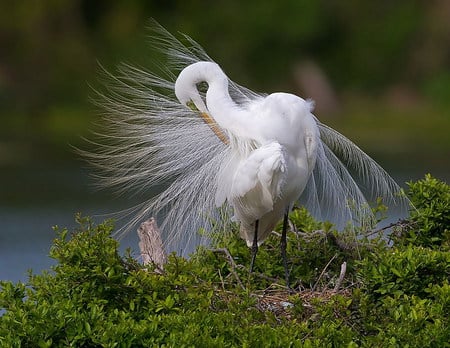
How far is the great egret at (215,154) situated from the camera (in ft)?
15.8

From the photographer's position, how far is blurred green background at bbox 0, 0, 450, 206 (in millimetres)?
18125

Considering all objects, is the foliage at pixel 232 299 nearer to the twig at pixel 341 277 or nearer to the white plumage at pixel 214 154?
the twig at pixel 341 277

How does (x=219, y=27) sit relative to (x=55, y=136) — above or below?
above

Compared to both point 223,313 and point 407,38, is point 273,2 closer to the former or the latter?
point 407,38

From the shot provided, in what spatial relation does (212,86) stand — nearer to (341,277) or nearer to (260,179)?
(260,179)

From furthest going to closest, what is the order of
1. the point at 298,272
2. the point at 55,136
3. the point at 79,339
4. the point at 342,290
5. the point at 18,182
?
the point at 55,136 < the point at 18,182 < the point at 298,272 < the point at 342,290 < the point at 79,339

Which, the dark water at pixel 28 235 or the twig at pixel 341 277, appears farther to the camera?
the dark water at pixel 28 235

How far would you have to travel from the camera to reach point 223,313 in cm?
378

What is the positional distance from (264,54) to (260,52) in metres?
0.08

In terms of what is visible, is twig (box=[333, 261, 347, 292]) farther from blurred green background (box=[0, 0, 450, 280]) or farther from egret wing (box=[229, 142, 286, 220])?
blurred green background (box=[0, 0, 450, 280])

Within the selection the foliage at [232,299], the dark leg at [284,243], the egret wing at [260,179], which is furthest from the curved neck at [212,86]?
the foliage at [232,299]

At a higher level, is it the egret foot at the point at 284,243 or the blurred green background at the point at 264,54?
the blurred green background at the point at 264,54

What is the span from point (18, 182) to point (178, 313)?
974 cm

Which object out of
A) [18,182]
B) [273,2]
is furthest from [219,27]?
[18,182]
